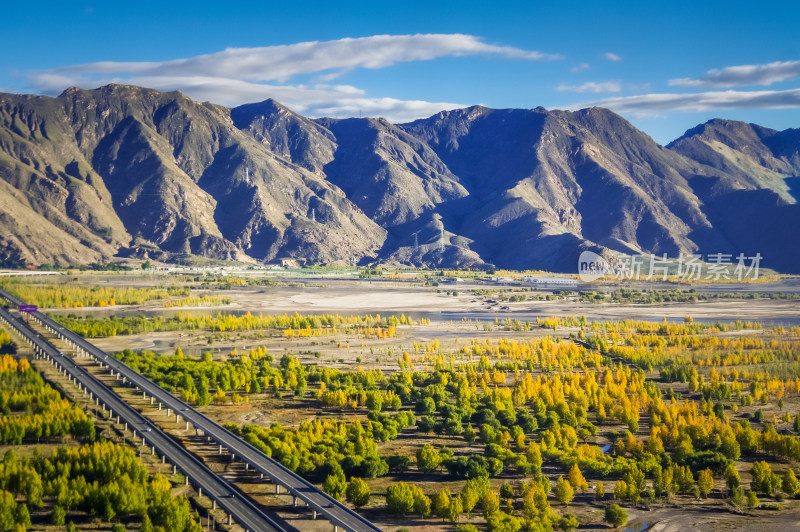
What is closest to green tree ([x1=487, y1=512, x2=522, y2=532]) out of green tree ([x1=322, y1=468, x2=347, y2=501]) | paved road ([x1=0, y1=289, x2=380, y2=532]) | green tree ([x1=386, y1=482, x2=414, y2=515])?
green tree ([x1=386, y1=482, x2=414, y2=515])

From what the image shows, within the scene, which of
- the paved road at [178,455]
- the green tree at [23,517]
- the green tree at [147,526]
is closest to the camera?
the green tree at [147,526]

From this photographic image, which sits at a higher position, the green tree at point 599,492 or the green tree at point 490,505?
the green tree at point 490,505

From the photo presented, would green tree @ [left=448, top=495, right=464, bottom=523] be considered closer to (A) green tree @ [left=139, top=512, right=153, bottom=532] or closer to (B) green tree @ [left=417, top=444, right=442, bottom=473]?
(B) green tree @ [left=417, top=444, right=442, bottom=473]

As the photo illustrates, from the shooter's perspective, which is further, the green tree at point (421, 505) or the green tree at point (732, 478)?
the green tree at point (732, 478)

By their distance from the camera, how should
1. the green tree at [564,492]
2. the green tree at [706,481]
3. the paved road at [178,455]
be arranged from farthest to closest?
the green tree at [706,481] → the green tree at [564,492] → the paved road at [178,455]

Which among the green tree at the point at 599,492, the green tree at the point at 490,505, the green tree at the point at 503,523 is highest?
the green tree at the point at 490,505

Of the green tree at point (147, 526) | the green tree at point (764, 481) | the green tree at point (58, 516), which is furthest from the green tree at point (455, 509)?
the green tree at point (58, 516)

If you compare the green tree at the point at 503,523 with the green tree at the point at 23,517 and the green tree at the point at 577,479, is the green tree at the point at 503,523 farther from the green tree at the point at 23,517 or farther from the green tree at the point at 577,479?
the green tree at the point at 23,517
